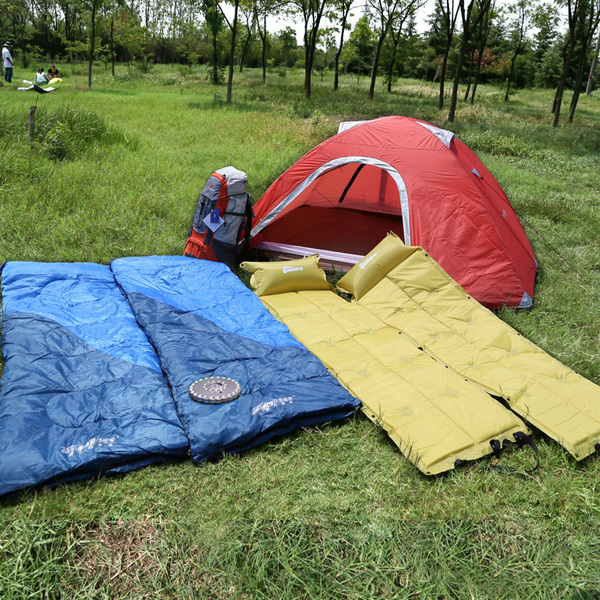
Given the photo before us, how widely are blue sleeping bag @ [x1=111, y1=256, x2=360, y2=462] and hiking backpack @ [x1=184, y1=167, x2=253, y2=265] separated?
49 centimetres

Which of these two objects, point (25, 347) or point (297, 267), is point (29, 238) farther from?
point (297, 267)

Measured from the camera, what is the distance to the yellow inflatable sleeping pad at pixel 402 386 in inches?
105

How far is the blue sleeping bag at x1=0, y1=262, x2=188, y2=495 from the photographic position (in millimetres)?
2340

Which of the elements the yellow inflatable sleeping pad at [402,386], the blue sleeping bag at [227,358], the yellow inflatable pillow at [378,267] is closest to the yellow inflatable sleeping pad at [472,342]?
the yellow inflatable pillow at [378,267]

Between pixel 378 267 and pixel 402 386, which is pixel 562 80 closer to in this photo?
pixel 378 267

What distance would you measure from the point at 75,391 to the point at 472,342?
107 inches

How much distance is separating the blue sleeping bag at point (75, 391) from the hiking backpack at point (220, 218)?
3.91 ft

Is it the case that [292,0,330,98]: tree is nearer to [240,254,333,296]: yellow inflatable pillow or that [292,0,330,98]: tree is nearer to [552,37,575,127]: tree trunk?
[552,37,575,127]: tree trunk

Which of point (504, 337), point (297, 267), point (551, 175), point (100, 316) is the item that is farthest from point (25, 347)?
point (551, 175)

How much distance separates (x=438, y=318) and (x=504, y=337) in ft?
1.75

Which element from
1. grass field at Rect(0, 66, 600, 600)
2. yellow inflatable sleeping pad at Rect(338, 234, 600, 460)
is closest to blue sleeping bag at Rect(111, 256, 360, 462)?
grass field at Rect(0, 66, 600, 600)

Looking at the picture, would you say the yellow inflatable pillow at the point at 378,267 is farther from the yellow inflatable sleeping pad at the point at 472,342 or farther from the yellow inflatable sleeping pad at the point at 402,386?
the yellow inflatable sleeping pad at the point at 402,386

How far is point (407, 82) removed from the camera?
3194cm

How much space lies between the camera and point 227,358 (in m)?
3.17
